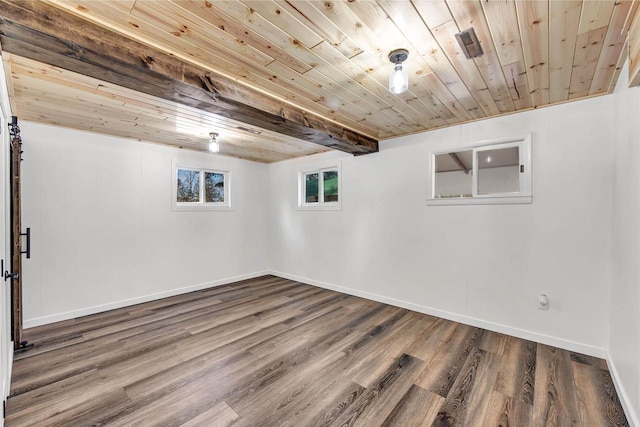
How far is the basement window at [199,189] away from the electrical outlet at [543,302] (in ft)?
15.8

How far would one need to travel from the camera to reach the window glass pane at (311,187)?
5227mm

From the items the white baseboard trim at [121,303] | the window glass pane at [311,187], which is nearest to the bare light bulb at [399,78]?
the window glass pane at [311,187]

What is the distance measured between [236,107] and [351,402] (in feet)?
8.17

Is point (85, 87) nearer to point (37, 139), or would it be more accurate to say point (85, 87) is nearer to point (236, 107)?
point (236, 107)

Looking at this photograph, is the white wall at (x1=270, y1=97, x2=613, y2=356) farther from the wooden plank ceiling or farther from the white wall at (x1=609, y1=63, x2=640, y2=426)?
the wooden plank ceiling

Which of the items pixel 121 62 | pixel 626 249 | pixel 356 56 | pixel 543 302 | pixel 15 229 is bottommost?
pixel 543 302

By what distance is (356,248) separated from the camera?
174 inches

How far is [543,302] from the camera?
2791mm

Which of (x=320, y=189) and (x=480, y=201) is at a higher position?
(x=320, y=189)

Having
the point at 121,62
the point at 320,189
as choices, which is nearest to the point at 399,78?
the point at 121,62

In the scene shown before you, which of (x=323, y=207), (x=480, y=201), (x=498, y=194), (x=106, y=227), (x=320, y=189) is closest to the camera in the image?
(x=498, y=194)

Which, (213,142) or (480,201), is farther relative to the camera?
(213,142)

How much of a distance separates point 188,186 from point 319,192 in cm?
234

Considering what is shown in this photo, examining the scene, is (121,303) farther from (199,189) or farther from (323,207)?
(323,207)
